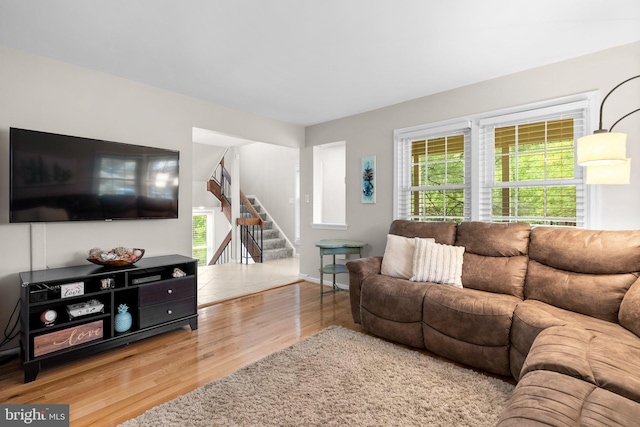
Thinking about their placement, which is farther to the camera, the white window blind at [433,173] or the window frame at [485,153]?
the white window blind at [433,173]

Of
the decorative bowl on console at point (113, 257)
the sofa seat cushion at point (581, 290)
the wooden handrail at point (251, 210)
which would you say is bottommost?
the sofa seat cushion at point (581, 290)

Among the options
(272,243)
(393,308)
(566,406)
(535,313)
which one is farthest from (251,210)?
(566,406)

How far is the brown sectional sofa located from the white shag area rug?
0.27 m

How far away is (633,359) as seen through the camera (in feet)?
4.84

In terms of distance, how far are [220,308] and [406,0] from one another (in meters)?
3.48

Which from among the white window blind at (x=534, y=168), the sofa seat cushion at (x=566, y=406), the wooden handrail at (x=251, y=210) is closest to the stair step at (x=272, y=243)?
the wooden handrail at (x=251, y=210)

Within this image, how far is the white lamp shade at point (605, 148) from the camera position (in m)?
2.09

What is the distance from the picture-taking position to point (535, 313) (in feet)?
6.63

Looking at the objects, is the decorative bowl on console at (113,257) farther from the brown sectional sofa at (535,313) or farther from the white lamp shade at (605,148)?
the white lamp shade at (605,148)

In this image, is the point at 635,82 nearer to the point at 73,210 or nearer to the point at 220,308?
the point at 220,308

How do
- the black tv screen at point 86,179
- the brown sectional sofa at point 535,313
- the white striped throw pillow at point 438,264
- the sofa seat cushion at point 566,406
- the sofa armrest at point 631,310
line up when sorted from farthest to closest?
the white striped throw pillow at point 438,264 → the black tv screen at point 86,179 → the sofa armrest at point 631,310 → the brown sectional sofa at point 535,313 → the sofa seat cushion at point 566,406

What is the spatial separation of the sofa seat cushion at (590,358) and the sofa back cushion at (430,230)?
4.34 feet

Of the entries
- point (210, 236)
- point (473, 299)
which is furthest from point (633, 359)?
point (210, 236)

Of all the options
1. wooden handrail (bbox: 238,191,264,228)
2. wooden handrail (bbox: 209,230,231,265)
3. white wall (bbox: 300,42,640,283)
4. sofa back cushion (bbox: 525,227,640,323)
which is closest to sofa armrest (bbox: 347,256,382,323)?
white wall (bbox: 300,42,640,283)
